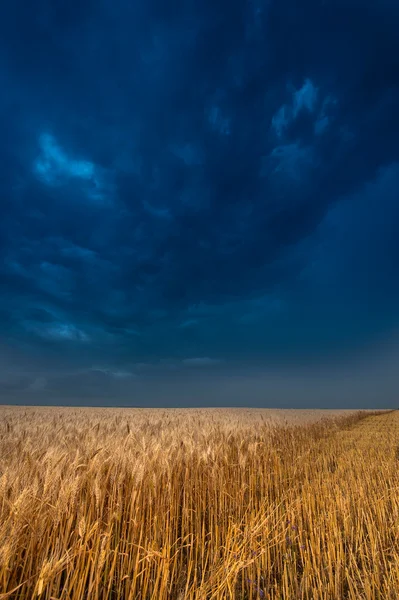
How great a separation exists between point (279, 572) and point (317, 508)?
147 cm

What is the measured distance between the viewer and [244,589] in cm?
294

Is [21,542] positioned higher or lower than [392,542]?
higher

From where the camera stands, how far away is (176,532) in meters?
3.71

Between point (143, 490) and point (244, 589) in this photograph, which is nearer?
point (244, 589)

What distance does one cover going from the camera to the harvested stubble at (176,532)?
242 cm

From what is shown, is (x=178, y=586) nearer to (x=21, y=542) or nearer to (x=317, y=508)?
(x=21, y=542)

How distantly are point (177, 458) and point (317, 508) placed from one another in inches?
77.2

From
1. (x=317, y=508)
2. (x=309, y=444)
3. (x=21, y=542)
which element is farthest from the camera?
(x=309, y=444)

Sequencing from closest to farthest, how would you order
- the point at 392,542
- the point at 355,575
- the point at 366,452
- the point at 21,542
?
the point at 21,542 < the point at 355,575 < the point at 392,542 < the point at 366,452

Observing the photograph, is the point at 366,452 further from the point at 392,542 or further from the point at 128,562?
the point at 128,562

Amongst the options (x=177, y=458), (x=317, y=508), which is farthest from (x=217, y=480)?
(x=317, y=508)

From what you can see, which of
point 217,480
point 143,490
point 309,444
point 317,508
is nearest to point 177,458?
point 217,480

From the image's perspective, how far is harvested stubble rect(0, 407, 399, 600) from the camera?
2424 mm

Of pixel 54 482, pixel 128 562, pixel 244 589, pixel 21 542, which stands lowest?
pixel 244 589
